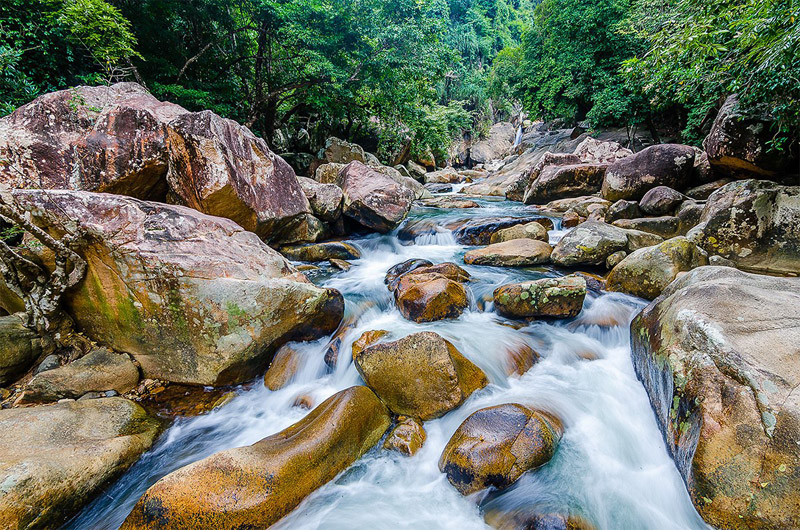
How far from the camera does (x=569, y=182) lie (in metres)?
11.8

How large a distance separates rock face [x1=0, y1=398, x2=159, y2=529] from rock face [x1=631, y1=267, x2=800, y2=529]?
13.8ft

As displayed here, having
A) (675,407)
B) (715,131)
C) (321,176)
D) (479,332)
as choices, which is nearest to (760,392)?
(675,407)

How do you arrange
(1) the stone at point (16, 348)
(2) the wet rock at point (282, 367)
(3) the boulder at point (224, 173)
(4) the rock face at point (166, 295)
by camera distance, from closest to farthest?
1. (1) the stone at point (16, 348)
2. (4) the rock face at point (166, 295)
3. (2) the wet rock at point (282, 367)
4. (3) the boulder at point (224, 173)

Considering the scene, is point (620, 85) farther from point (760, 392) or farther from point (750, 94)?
point (760, 392)

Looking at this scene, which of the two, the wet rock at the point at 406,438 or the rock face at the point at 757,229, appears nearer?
the wet rock at the point at 406,438

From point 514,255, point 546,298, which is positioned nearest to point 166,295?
point 546,298

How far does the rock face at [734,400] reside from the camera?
1.82m

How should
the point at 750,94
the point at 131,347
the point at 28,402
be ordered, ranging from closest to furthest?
the point at 28,402 → the point at 131,347 → the point at 750,94

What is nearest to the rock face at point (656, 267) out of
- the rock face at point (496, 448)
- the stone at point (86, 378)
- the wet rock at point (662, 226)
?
the wet rock at point (662, 226)

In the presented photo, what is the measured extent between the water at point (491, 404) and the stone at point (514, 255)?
1.70 meters

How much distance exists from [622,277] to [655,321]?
2067 millimetres

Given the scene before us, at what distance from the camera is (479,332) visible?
4.29m

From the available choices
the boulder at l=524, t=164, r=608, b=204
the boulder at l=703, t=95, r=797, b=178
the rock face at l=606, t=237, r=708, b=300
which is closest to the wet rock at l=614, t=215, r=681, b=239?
the boulder at l=703, t=95, r=797, b=178

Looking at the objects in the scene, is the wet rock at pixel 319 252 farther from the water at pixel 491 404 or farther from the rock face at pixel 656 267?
the rock face at pixel 656 267
